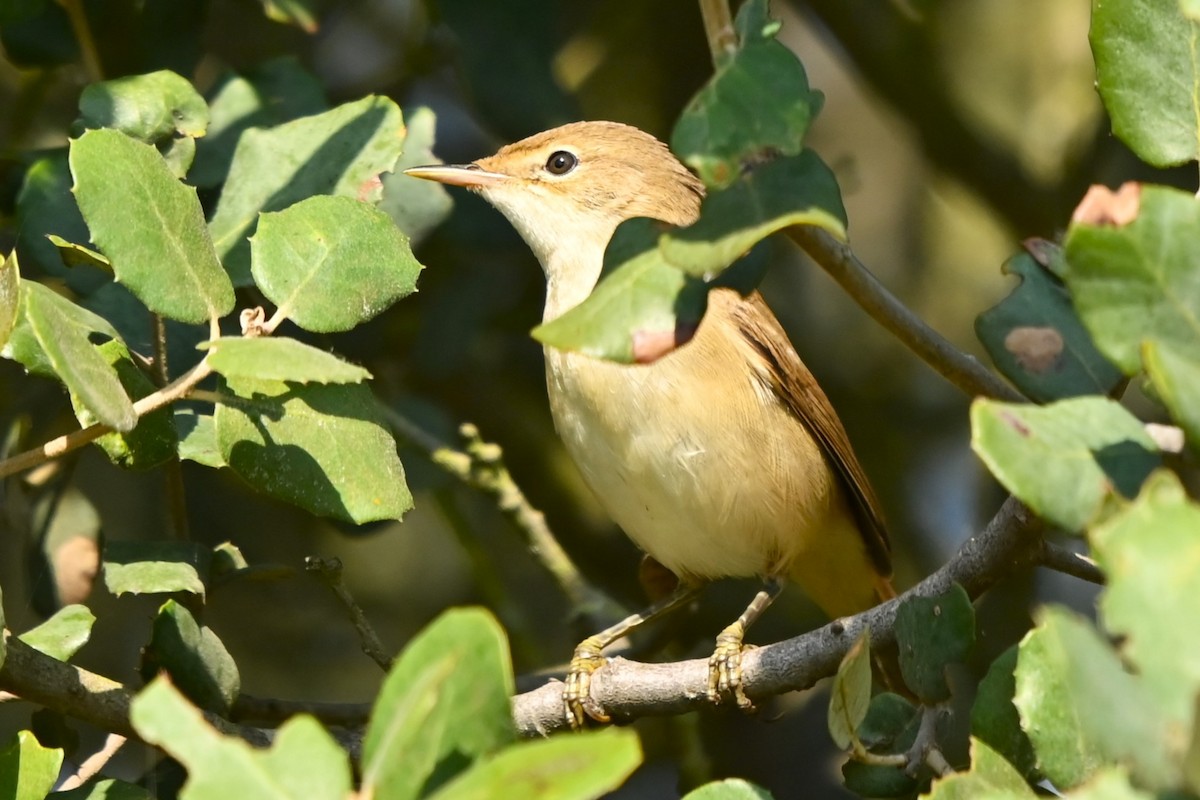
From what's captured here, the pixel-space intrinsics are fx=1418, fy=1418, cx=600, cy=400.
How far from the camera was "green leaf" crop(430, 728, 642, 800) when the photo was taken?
1128 mm

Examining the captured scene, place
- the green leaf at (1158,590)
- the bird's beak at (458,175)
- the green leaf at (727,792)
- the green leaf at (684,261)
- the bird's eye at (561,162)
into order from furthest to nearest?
the bird's eye at (561,162)
the bird's beak at (458,175)
the green leaf at (727,792)
the green leaf at (684,261)
the green leaf at (1158,590)

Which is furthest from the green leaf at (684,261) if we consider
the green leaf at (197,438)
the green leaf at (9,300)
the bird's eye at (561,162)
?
the bird's eye at (561,162)

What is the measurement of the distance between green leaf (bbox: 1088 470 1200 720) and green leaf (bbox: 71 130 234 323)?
1232 mm

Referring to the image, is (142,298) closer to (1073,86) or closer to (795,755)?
(795,755)

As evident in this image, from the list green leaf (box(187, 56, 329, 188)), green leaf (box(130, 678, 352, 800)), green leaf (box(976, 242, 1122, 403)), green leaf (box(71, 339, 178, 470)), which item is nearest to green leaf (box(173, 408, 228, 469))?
green leaf (box(71, 339, 178, 470))

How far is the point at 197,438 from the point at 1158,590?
1.59 m

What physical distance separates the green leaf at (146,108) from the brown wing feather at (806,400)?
4.35 ft

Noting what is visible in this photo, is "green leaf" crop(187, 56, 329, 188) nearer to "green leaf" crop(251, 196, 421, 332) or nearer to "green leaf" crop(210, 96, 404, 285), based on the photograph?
"green leaf" crop(210, 96, 404, 285)

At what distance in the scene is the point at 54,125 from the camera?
3.71 meters

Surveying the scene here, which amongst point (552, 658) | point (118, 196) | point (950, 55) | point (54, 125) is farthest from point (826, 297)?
point (118, 196)

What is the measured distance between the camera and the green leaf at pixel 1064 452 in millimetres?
1321

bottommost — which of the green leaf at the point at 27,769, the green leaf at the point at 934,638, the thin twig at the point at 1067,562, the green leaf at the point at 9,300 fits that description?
the green leaf at the point at 27,769

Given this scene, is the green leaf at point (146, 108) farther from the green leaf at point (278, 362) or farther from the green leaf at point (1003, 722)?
Result: the green leaf at point (1003, 722)

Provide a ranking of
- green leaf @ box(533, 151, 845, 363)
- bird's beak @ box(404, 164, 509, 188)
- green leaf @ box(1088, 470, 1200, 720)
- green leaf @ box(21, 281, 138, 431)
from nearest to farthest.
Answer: green leaf @ box(1088, 470, 1200, 720), green leaf @ box(533, 151, 845, 363), green leaf @ box(21, 281, 138, 431), bird's beak @ box(404, 164, 509, 188)
